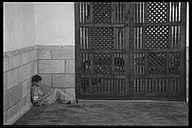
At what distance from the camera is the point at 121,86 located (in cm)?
537

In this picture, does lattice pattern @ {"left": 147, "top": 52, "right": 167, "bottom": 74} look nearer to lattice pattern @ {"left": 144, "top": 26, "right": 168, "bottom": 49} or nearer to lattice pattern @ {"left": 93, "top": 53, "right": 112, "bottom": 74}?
lattice pattern @ {"left": 144, "top": 26, "right": 168, "bottom": 49}

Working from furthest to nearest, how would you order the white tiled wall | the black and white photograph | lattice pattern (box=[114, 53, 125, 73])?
lattice pattern (box=[114, 53, 125, 73])
the black and white photograph
the white tiled wall

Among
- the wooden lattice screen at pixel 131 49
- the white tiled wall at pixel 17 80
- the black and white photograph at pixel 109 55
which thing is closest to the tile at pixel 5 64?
the white tiled wall at pixel 17 80

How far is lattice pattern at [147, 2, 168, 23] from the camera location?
518cm

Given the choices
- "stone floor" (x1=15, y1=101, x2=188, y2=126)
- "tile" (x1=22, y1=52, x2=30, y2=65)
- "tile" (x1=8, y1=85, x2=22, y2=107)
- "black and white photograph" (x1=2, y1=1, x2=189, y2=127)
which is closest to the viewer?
"tile" (x1=8, y1=85, x2=22, y2=107)

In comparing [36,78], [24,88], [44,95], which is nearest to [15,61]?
[24,88]

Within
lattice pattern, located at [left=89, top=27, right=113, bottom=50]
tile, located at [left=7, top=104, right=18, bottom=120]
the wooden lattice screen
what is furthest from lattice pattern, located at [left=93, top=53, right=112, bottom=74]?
tile, located at [left=7, top=104, right=18, bottom=120]

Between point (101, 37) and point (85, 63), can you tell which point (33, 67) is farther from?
point (101, 37)

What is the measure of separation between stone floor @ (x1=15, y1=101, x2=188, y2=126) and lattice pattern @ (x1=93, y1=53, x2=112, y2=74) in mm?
535

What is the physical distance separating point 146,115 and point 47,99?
1578 mm

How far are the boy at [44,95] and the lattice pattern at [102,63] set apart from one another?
26.1 inches

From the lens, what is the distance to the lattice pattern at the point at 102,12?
523cm

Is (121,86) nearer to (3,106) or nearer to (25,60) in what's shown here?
(25,60)

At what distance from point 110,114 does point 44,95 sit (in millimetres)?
1162
